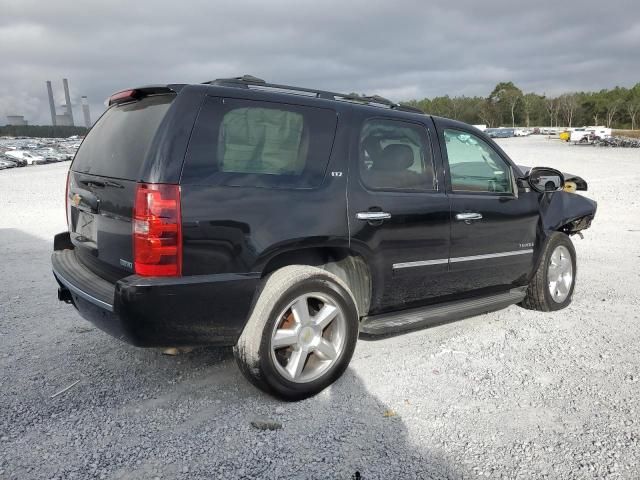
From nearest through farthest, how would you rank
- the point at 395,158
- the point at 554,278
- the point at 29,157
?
the point at 395,158, the point at 554,278, the point at 29,157

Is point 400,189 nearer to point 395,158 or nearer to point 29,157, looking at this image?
point 395,158

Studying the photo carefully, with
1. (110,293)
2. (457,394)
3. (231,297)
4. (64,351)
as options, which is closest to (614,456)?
(457,394)

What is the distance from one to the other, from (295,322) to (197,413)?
0.78m

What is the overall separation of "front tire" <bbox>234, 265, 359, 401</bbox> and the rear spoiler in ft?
4.05

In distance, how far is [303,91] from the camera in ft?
11.7

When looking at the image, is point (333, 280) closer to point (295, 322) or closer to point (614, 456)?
point (295, 322)

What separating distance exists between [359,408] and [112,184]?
6.47ft

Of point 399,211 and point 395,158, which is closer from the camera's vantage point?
point 399,211

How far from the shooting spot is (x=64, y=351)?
4.04 metres

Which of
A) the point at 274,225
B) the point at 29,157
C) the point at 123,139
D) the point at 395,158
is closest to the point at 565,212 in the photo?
the point at 395,158

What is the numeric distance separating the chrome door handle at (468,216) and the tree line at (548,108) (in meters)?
92.6

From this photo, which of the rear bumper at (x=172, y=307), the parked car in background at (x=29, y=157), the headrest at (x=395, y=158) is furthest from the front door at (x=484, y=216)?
the parked car in background at (x=29, y=157)

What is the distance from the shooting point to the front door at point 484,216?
A: 13.2 ft

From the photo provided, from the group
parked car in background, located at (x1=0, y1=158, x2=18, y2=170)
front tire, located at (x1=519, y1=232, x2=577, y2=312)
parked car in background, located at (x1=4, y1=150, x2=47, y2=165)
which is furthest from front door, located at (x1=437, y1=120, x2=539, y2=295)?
parked car in background, located at (x1=4, y1=150, x2=47, y2=165)
